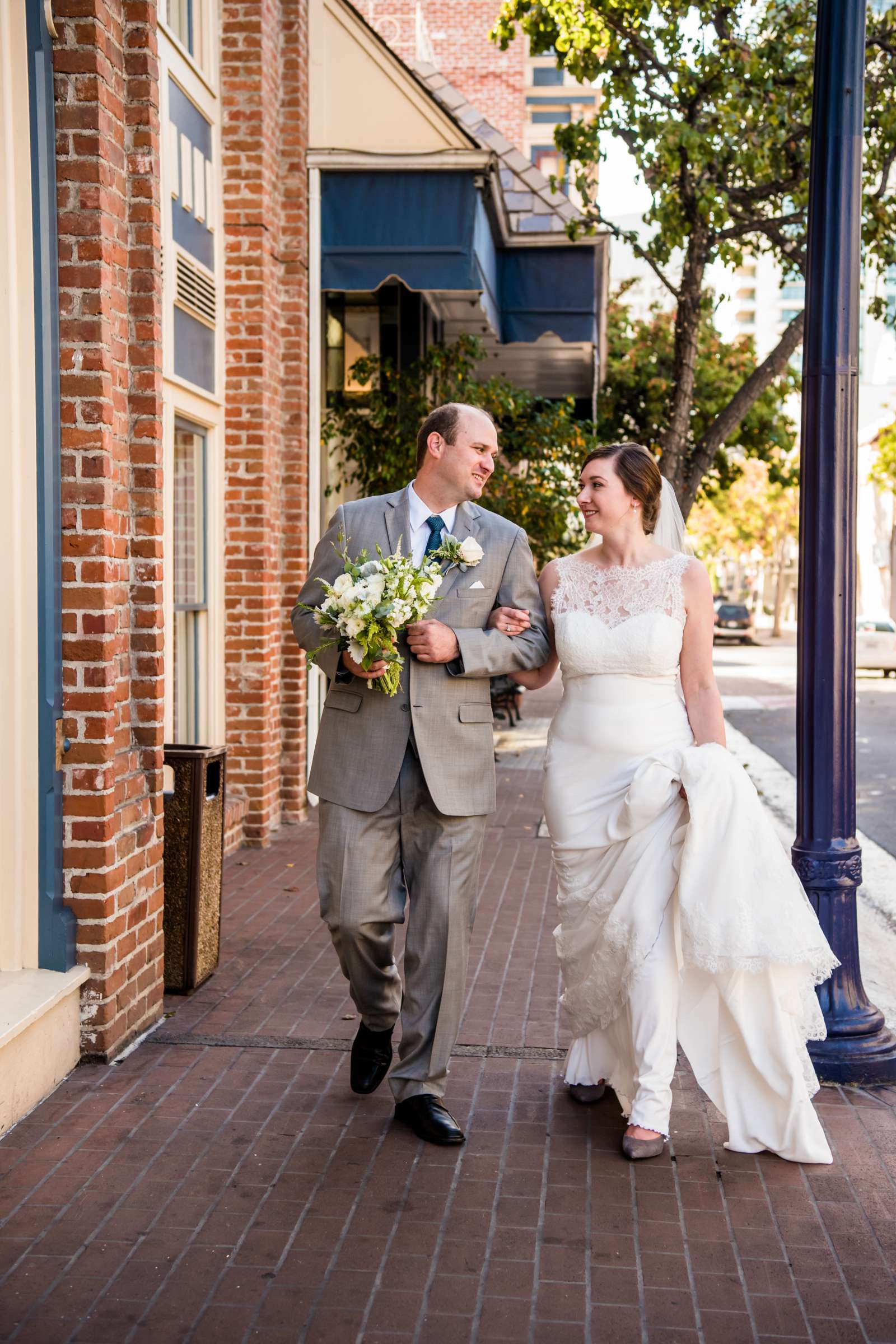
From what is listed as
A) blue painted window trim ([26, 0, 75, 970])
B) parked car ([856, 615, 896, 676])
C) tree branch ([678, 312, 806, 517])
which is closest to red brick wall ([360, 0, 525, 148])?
parked car ([856, 615, 896, 676])

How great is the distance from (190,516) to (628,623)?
4641mm

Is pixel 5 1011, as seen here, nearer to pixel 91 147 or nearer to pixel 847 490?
pixel 91 147

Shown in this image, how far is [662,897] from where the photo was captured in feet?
13.7

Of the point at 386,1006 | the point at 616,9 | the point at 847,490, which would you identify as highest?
the point at 616,9

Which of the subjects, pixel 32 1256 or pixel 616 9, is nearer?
pixel 32 1256

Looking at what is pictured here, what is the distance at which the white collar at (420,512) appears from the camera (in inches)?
173

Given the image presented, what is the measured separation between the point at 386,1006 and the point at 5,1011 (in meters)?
1.25

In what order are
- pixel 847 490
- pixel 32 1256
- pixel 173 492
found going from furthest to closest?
1. pixel 173 492
2. pixel 847 490
3. pixel 32 1256

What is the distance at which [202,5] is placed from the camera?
829 centimetres

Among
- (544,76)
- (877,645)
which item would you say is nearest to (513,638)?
(877,645)

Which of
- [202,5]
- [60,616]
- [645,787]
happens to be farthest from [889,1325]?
[202,5]

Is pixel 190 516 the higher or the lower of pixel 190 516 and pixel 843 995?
the higher

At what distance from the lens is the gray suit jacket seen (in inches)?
165

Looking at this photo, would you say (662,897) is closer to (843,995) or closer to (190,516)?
A: (843,995)
